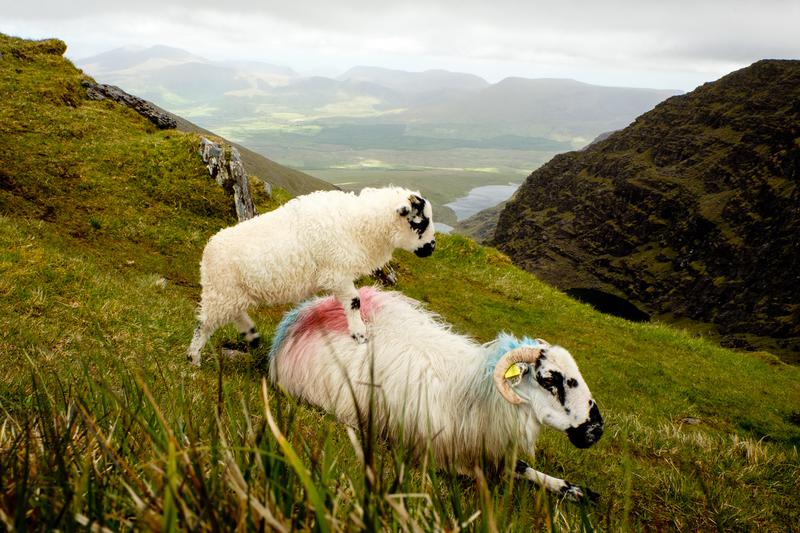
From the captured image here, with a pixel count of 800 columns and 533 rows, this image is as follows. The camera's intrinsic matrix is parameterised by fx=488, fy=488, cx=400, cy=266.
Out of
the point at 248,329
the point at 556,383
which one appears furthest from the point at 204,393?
the point at 556,383

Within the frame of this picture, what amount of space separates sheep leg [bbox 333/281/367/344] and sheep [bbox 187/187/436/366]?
1 cm

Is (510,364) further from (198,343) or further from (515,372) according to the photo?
(198,343)

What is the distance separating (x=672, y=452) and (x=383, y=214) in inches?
219

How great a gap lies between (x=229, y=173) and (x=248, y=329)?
10.3 metres

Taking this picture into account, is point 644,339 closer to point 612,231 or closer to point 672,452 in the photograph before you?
point 672,452

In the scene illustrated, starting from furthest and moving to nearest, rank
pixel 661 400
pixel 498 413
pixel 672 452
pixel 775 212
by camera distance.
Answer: pixel 775 212 < pixel 661 400 < pixel 672 452 < pixel 498 413

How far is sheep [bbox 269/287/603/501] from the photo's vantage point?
546cm

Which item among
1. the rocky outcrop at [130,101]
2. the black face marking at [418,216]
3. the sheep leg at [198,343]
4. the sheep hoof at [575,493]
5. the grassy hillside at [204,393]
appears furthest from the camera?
the rocky outcrop at [130,101]

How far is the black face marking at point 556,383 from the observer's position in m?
5.46

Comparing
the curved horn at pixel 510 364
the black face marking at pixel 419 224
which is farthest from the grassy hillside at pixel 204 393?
the black face marking at pixel 419 224

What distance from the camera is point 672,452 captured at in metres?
7.16

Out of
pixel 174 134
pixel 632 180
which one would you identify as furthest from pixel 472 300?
pixel 632 180

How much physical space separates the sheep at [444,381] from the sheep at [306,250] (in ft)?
1.53

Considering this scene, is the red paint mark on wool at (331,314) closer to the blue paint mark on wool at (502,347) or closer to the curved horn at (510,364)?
the blue paint mark on wool at (502,347)
